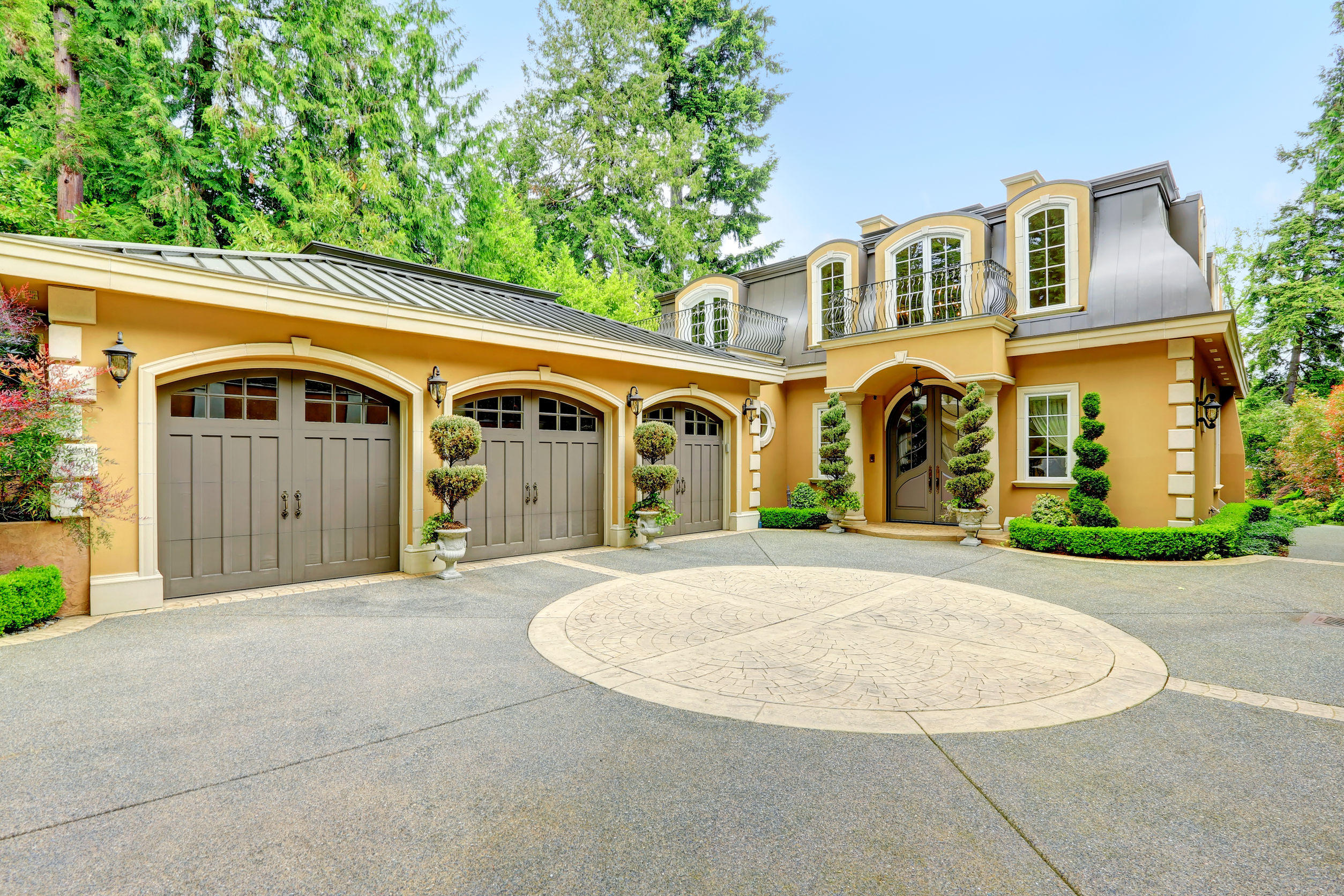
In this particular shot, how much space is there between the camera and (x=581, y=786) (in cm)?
274

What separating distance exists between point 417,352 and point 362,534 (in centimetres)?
251

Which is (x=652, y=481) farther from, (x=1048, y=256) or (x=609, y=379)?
(x=1048, y=256)

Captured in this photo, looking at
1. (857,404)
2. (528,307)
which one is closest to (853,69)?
(857,404)

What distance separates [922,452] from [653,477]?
269 inches

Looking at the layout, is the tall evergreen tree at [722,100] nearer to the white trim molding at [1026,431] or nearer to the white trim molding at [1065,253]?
the white trim molding at [1065,253]

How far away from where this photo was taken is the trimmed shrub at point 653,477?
32.4 ft

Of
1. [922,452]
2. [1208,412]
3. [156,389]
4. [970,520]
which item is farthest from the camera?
[922,452]

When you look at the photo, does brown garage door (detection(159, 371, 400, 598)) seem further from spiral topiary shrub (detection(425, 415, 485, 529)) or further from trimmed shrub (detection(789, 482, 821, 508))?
trimmed shrub (detection(789, 482, 821, 508))

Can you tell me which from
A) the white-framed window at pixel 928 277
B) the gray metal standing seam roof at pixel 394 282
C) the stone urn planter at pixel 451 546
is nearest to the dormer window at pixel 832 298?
the white-framed window at pixel 928 277

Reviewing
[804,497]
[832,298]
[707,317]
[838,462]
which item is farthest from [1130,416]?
[707,317]

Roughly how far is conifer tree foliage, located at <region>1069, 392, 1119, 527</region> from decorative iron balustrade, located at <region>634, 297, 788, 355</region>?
706 cm

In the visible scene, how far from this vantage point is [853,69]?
27.0 meters

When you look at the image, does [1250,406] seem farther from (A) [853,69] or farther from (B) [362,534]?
(B) [362,534]

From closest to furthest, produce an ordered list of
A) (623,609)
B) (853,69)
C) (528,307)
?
(623,609) < (528,307) < (853,69)
